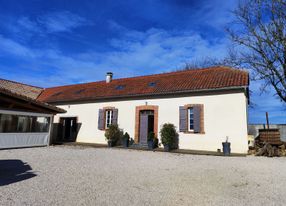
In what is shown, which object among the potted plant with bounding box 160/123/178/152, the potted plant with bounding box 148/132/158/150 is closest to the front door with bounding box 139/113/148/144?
the potted plant with bounding box 148/132/158/150

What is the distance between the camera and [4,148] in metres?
10.8

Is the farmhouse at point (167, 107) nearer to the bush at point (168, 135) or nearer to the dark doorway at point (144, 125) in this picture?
the dark doorway at point (144, 125)

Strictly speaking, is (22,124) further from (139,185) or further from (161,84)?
(139,185)

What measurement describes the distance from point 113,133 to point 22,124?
5.27 metres

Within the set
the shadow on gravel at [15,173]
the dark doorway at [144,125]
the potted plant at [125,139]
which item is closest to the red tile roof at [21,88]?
the potted plant at [125,139]

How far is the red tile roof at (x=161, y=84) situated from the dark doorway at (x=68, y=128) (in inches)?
62.3

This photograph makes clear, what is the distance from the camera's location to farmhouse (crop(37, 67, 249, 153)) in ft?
34.3

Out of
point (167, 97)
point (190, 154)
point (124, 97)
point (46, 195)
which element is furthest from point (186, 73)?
point (46, 195)

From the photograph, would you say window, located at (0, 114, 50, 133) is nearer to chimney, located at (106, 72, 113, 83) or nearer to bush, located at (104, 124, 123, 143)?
bush, located at (104, 124, 123, 143)

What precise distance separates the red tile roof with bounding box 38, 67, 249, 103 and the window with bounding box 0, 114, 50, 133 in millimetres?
3127

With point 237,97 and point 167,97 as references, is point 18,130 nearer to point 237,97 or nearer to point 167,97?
point 167,97

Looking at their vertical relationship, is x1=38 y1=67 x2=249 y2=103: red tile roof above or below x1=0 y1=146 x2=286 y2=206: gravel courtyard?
above

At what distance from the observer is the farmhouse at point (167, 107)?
10.5 metres

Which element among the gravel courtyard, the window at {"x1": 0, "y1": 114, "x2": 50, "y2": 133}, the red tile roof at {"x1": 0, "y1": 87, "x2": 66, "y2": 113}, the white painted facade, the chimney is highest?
the chimney
